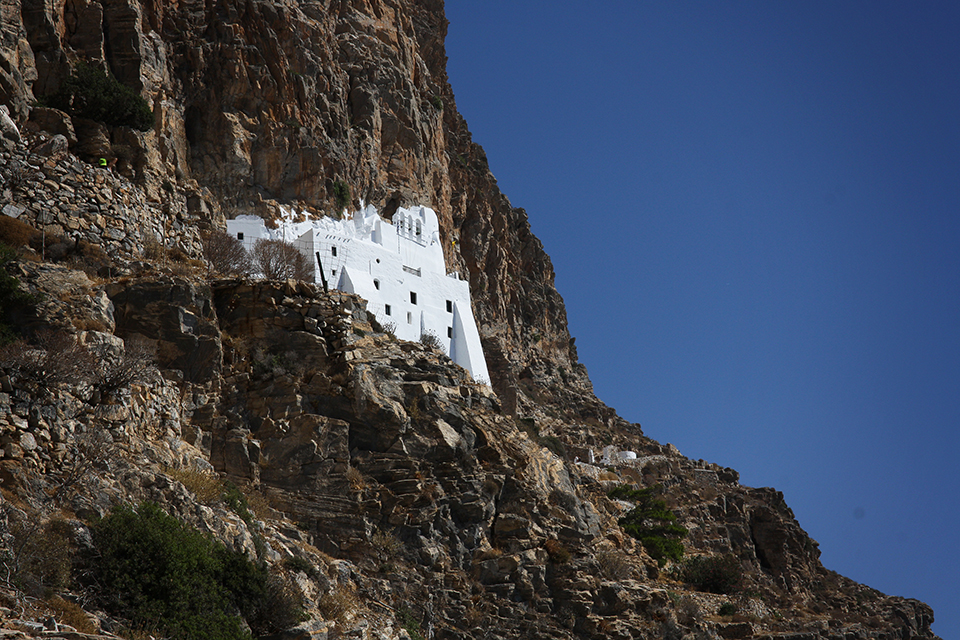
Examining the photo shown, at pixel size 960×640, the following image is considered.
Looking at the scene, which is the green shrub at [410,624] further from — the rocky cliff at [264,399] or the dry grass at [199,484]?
→ the dry grass at [199,484]

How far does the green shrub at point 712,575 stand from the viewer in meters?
42.4

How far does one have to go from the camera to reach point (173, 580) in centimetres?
1784

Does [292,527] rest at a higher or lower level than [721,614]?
lower

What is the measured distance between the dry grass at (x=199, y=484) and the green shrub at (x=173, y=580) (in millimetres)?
2179

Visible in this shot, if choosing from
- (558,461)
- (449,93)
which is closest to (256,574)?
(558,461)

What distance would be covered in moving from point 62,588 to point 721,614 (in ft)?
93.4

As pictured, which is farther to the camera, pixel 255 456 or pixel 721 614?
pixel 721 614

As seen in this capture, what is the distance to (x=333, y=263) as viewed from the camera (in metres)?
42.2

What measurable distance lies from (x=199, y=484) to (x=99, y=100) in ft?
61.1

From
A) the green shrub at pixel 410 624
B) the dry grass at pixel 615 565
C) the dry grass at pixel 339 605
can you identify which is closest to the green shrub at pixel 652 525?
the dry grass at pixel 615 565

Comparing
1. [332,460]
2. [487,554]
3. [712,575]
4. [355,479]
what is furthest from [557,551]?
[712,575]

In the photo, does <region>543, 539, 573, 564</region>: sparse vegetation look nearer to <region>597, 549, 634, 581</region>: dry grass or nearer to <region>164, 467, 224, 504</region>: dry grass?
<region>597, 549, 634, 581</region>: dry grass

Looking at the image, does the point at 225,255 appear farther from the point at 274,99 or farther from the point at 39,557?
the point at 39,557

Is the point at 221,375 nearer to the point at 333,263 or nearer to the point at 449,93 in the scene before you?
the point at 333,263
